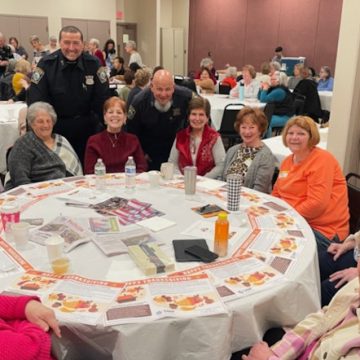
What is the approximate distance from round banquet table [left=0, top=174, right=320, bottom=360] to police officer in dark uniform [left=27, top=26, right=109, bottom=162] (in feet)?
6.65

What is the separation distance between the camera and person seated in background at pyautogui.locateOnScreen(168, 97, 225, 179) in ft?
11.7

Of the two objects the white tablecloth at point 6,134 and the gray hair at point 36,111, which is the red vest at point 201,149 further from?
the white tablecloth at point 6,134

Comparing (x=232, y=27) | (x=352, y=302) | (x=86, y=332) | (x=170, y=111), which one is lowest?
(x=86, y=332)

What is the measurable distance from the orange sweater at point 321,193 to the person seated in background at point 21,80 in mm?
4684

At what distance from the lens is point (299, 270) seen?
5.91ft

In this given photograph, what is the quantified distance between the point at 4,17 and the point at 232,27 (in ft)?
21.6

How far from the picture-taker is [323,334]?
1.53 m

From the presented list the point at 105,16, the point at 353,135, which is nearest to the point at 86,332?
the point at 353,135

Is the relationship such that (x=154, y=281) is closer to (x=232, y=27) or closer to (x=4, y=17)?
(x=4, y=17)

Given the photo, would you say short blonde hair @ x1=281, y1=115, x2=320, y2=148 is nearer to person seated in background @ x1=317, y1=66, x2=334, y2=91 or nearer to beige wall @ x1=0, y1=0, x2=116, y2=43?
person seated in background @ x1=317, y1=66, x2=334, y2=91

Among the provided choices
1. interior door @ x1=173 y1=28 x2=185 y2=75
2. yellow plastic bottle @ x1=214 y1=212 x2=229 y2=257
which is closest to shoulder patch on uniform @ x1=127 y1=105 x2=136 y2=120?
yellow plastic bottle @ x1=214 y1=212 x2=229 y2=257

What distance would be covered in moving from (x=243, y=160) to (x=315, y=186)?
74 cm

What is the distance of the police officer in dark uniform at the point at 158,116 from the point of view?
3.62 m

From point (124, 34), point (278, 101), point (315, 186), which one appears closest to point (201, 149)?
point (315, 186)
